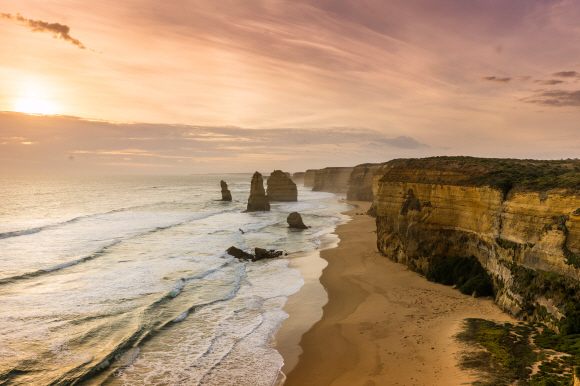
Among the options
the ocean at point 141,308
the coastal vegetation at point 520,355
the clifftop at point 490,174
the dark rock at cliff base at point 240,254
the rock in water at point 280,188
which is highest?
the clifftop at point 490,174

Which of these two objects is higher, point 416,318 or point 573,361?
point 573,361

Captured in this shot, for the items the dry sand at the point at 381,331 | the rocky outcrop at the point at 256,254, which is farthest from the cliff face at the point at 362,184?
the dry sand at the point at 381,331

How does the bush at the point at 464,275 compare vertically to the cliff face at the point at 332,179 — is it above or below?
below

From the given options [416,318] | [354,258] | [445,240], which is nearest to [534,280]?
[416,318]

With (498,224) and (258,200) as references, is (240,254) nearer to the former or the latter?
(498,224)

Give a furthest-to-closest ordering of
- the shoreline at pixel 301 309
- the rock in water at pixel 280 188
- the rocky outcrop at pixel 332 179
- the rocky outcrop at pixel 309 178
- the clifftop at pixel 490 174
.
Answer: the rocky outcrop at pixel 309 178, the rocky outcrop at pixel 332 179, the rock in water at pixel 280 188, the clifftop at pixel 490 174, the shoreline at pixel 301 309

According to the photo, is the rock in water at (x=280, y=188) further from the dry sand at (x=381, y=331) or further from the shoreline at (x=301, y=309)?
the dry sand at (x=381, y=331)

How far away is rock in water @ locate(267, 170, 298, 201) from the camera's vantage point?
8075 centimetres

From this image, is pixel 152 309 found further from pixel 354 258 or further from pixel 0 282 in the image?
pixel 354 258

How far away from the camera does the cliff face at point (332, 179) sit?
119062 millimetres

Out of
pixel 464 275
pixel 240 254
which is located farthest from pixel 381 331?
pixel 240 254

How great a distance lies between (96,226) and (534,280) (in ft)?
176

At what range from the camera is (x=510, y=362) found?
473 inches

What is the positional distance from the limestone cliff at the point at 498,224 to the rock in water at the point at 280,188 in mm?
52265
